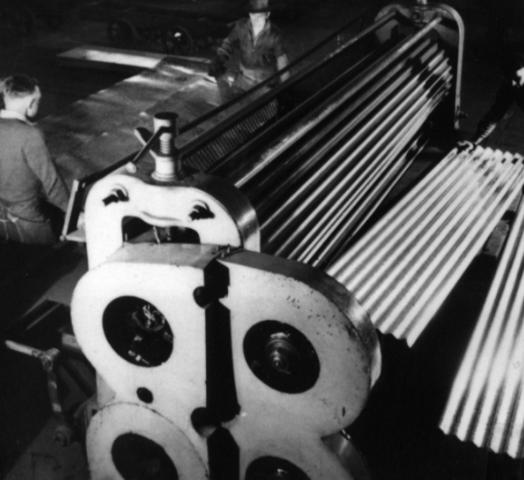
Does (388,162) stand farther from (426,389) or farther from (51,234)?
(51,234)

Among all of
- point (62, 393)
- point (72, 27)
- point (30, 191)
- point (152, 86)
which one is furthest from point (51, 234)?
point (72, 27)

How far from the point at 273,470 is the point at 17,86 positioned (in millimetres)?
2280

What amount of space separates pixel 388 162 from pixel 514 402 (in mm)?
1312

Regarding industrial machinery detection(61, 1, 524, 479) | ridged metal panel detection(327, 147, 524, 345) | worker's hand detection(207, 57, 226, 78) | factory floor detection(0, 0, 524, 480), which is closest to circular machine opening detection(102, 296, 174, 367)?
industrial machinery detection(61, 1, 524, 479)

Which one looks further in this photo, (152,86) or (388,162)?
(152,86)

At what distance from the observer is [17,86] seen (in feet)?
9.79

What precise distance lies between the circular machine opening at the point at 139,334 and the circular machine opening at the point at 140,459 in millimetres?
313

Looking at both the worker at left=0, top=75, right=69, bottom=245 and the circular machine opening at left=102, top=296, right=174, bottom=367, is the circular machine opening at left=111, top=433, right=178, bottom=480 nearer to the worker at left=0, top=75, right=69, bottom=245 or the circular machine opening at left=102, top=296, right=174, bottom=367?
the circular machine opening at left=102, top=296, right=174, bottom=367

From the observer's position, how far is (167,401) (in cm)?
174

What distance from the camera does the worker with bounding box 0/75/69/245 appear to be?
2977mm

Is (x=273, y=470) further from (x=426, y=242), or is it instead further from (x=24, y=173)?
(x=24, y=173)

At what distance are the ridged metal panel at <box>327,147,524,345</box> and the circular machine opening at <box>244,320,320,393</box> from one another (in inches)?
15.4

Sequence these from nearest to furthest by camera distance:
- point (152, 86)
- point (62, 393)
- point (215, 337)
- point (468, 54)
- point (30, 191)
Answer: point (215, 337) < point (62, 393) < point (30, 191) < point (152, 86) < point (468, 54)

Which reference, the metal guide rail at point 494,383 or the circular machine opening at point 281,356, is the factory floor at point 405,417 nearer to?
the metal guide rail at point 494,383
